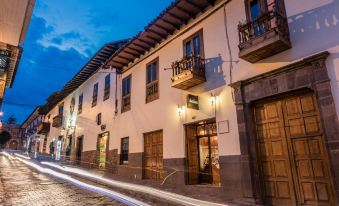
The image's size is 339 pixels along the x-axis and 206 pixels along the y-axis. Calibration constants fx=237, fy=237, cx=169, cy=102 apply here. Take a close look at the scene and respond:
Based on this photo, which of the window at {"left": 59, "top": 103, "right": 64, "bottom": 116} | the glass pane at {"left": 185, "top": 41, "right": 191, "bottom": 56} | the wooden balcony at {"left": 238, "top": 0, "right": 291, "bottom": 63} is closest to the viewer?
the wooden balcony at {"left": 238, "top": 0, "right": 291, "bottom": 63}

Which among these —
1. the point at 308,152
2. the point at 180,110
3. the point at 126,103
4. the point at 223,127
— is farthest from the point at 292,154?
the point at 126,103

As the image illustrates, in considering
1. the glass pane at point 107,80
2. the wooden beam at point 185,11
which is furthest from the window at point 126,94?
the wooden beam at point 185,11

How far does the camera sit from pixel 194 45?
35.2ft

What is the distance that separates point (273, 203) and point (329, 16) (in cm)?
561

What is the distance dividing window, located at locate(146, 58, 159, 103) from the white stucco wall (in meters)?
0.32

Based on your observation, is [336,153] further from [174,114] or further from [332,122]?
[174,114]

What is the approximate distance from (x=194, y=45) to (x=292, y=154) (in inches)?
240

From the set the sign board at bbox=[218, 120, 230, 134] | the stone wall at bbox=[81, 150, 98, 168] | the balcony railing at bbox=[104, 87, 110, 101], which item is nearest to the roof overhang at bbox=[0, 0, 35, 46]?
the sign board at bbox=[218, 120, 230, 134]

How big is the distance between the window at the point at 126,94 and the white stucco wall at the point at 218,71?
0.41 metres

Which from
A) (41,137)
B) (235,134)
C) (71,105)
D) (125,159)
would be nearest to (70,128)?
(71,105)

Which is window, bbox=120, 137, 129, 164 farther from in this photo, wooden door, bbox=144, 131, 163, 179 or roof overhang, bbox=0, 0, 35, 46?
roof overhang, bbox=0, 0, 35, 46

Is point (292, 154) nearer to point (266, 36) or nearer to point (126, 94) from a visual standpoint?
point (266, 36)

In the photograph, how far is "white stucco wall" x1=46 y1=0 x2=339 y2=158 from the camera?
21.8 feet

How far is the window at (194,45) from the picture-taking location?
10.3m
